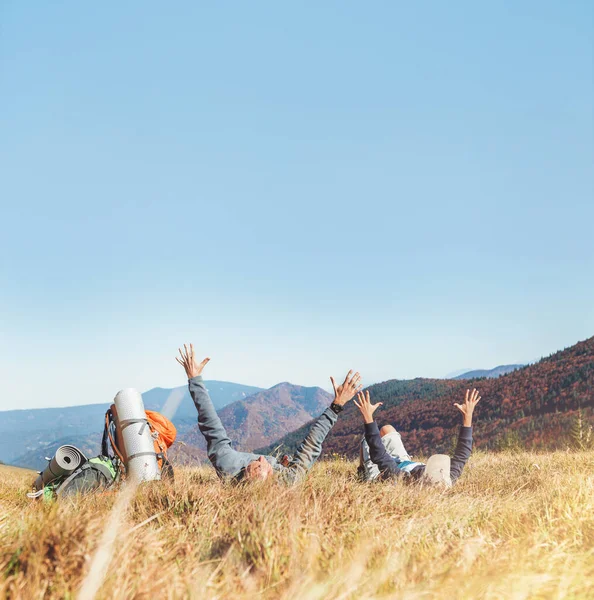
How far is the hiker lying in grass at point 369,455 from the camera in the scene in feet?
21.6

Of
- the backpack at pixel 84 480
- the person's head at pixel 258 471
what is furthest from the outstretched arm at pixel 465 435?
the backpack at pixel 84 480

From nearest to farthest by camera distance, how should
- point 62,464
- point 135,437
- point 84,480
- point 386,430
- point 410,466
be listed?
1. point 84,480
2. point 62,464
3. point 135,437
4. point 410,466
5. point 386,430

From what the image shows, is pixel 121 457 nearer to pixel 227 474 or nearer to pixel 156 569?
pixel 227 474

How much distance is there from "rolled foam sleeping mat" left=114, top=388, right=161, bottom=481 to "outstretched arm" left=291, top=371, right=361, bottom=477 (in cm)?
175

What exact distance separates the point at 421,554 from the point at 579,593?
0.77 m

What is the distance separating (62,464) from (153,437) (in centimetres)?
107

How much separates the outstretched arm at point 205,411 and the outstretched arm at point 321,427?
3.05 ft

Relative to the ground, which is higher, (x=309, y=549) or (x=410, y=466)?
(x=309, y=549)

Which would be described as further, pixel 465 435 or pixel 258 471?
pixel 465 435

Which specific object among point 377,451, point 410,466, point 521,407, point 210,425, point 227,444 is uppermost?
point 210,425

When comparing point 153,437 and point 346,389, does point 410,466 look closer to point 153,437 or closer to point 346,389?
point 346,389

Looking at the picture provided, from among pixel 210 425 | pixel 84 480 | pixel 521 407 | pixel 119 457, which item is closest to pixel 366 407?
pixel 210 425

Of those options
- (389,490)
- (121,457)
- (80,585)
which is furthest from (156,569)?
(121,457)

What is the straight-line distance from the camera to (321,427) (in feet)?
19.5
